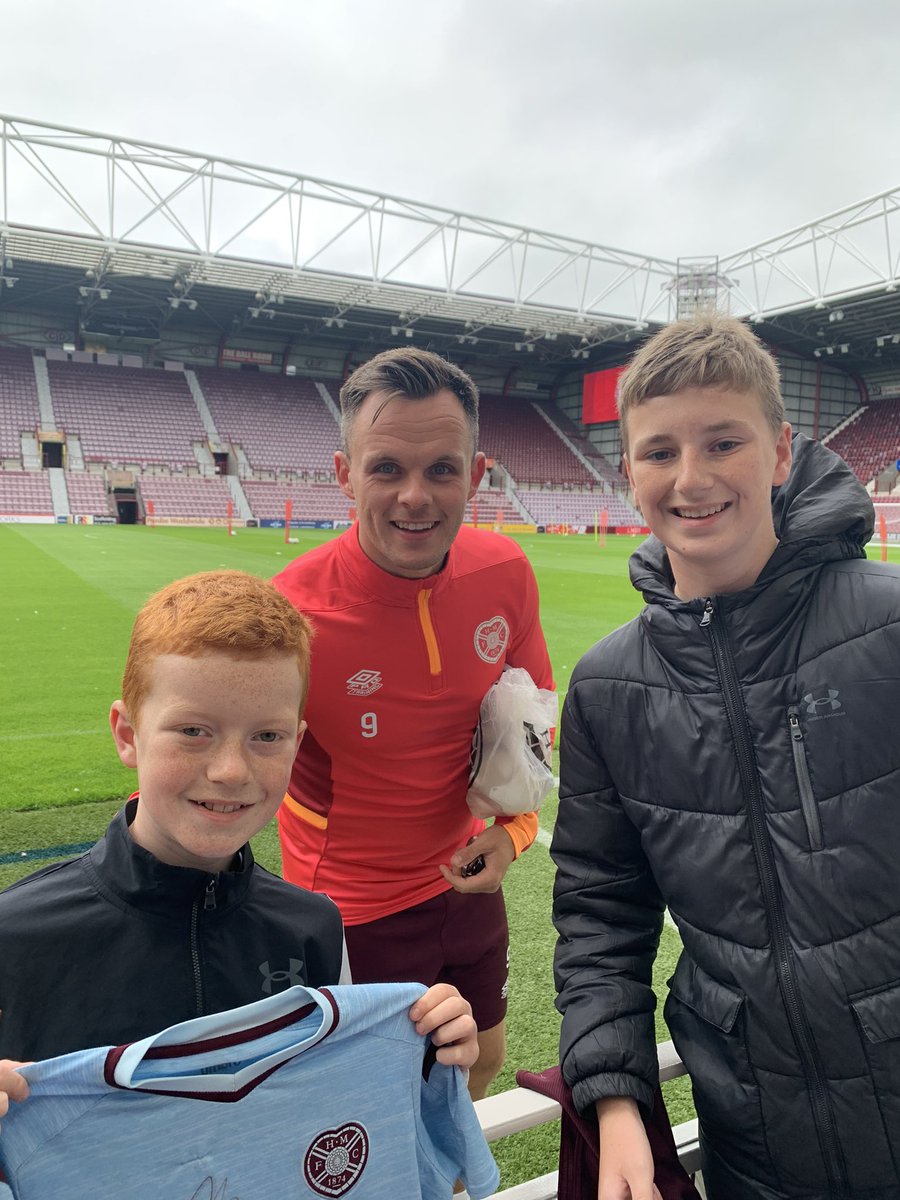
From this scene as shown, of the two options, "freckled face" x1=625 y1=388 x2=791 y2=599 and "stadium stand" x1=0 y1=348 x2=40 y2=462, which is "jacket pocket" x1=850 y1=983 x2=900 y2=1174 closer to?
"freckled face" x1=625 y1=388 x2=791 y2=599

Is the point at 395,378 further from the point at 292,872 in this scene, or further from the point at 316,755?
the point at 292,872

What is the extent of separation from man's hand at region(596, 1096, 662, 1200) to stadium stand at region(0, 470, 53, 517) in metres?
33.4

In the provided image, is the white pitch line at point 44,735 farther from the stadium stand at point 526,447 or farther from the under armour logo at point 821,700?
the stadium stand at point 526,447

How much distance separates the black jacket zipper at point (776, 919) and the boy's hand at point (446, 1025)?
21.8 inches

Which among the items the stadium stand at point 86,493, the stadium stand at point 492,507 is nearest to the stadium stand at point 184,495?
the stadium stand at point 86,493

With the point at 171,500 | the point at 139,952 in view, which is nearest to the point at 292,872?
the point at 139,952

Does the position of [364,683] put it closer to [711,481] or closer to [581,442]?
[711,481]

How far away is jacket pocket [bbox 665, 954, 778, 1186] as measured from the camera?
132 cm

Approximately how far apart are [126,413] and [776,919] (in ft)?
129

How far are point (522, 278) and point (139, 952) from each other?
34.8 metres

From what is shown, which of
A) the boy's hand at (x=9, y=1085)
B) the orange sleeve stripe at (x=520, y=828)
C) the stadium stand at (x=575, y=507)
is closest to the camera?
the boy's hand at (x=9, y=1085)

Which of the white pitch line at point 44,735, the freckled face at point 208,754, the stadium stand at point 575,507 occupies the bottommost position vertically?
the white pitch line at point 44,735

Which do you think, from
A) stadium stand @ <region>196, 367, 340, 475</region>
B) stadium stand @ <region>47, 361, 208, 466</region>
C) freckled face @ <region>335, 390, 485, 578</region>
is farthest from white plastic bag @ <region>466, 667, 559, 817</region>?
stadium stand @ <region>47, 361, 208, 466</region>

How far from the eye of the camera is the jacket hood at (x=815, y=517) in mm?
1426
